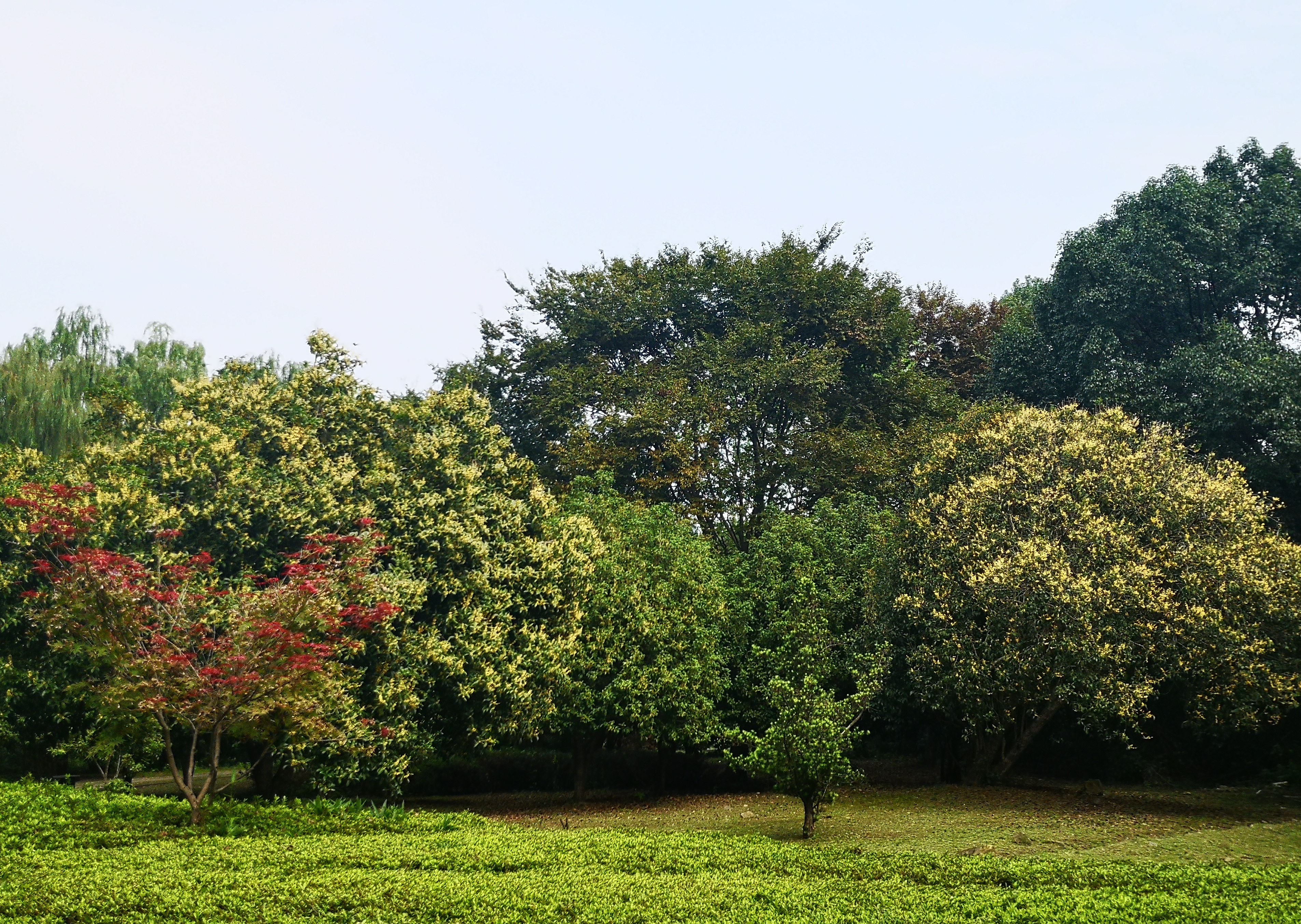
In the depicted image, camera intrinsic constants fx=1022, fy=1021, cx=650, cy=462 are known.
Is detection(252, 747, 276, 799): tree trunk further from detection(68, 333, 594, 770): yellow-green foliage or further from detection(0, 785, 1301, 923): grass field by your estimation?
detection(68, 333, 594, 770): yellow-green foliage

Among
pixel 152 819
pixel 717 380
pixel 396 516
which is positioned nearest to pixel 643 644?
pixel 396 516

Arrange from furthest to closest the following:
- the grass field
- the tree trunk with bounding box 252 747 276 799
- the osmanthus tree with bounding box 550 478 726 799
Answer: the osmanthus tree with bounding box 550 478 726 799, the tree trunk with bounding box 252 747 276 799, the grass field

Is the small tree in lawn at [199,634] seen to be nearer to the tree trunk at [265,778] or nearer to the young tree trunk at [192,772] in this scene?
the young tree trunk at [192,772]

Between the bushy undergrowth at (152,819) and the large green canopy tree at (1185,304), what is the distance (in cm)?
1883

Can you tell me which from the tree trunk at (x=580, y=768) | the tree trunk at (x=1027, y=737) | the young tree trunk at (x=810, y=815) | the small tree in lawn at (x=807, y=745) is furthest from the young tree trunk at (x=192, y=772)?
the tree trunk at (x=1027, y=737)

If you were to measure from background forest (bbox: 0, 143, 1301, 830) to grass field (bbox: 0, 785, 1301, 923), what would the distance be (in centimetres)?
148

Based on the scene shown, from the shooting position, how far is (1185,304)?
26484 millimetres

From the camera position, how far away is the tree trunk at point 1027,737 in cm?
1795

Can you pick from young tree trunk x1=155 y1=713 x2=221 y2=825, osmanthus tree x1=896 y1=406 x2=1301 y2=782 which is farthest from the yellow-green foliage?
osmanthus tree x1=896 y1=406 x2=1301 y2=782

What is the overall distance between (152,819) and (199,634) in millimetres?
2307

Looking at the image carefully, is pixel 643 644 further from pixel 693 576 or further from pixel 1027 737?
pixel 1027 737

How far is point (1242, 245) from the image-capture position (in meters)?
25.8

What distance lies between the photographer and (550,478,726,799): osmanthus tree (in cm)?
1816

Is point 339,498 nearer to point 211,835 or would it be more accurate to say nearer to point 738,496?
point 211,835
